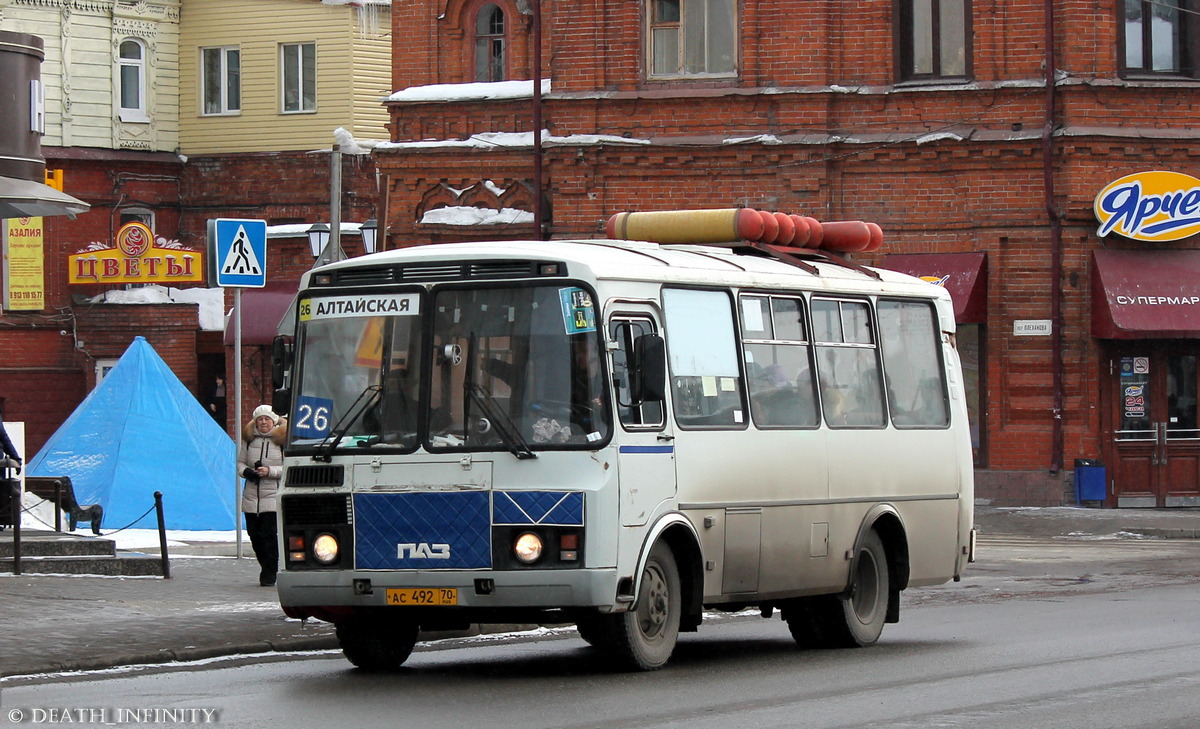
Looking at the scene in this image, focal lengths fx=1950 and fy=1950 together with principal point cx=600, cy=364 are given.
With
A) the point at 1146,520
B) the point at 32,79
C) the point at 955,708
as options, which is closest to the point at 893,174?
the point at 1146,520

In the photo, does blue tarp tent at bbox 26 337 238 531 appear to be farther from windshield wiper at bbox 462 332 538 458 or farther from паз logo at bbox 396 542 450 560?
windshield wiper at bbox 462 332 538 458

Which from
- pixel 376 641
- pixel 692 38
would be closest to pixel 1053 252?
pixel 692 38

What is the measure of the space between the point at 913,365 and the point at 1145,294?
15.2 metres

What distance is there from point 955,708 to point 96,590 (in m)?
8.59

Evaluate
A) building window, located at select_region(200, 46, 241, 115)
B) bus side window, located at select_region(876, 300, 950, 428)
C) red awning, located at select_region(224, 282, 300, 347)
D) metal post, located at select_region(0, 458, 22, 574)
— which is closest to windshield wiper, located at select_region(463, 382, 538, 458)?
bus side window, located at select_region(876, 300, 950, 428)

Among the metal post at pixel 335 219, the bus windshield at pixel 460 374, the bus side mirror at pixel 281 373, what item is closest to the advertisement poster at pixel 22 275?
the metal post at pixel 335 219

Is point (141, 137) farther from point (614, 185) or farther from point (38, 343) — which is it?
point (614, 185)

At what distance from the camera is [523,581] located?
36.3 feet

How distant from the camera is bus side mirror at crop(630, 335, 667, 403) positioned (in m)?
11.3

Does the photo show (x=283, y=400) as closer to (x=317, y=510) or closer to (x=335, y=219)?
(x=317, y=510)

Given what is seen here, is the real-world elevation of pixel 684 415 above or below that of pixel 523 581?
above

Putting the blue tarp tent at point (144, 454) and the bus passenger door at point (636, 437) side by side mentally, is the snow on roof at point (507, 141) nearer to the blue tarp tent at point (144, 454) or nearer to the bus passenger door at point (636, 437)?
the blue tarp tent at point (144, 454)

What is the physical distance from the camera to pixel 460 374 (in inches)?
449

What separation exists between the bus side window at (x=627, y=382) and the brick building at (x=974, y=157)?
60.1ft
